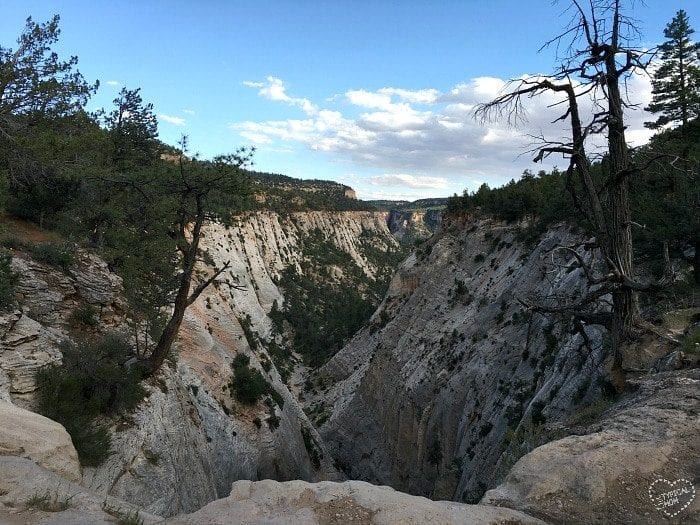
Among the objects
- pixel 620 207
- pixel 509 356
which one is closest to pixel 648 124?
pixel 509 356

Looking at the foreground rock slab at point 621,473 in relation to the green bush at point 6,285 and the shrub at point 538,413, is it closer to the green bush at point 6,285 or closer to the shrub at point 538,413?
the shrub at point 538,413

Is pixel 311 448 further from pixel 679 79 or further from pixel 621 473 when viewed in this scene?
pixel 679 79

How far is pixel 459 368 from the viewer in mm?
21453

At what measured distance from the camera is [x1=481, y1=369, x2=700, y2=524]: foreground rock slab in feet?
12.1

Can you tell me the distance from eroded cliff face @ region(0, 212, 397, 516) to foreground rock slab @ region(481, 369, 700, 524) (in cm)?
710

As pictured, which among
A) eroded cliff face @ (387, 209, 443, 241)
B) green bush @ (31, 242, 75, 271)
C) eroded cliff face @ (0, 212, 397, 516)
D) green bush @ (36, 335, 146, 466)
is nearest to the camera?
green bush @ (36, 335, 146, 466)

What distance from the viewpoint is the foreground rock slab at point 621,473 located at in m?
3.69

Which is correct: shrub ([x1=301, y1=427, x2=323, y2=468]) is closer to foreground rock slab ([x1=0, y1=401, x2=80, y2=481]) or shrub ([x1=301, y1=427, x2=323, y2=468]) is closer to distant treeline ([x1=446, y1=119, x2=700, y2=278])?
distant treeline ([x1=446, y1=119, x2=700, y2=278])

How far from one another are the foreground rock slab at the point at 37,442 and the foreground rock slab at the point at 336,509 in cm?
250

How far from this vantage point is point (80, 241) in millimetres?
14188

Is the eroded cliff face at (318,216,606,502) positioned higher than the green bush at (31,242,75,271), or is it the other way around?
the green bush at (31,242,75,271)

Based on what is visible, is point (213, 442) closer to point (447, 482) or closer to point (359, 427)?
point (447, 482)

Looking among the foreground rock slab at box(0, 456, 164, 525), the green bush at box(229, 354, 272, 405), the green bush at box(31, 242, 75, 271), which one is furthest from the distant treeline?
the green bush at box(229, 354, 272, 405)

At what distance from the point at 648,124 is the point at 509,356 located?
22118 mm
